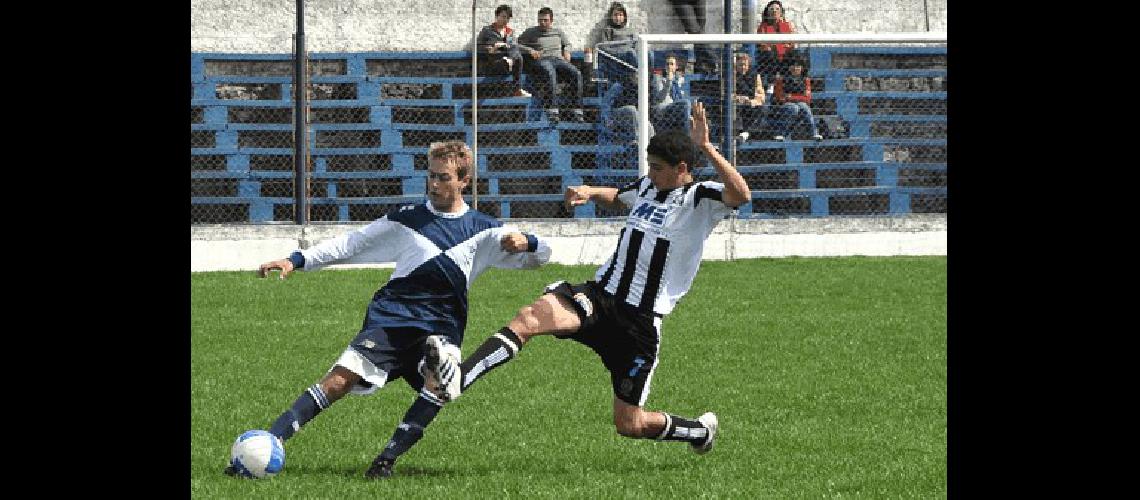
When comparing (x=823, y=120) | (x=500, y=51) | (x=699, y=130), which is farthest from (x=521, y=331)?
(x=823, y=120)

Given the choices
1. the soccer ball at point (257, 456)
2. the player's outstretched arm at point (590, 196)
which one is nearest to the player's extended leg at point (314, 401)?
the soccer ball at point (257, 456)

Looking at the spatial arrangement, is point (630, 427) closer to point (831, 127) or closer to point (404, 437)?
point (404, 437)

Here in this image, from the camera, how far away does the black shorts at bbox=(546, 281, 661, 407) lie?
7.81 metres

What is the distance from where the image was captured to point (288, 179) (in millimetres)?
18906

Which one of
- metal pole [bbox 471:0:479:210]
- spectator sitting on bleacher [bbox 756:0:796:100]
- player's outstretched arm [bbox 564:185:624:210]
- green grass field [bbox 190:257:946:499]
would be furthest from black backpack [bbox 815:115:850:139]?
player's outstretched arm [bbox 564:185:624:210]

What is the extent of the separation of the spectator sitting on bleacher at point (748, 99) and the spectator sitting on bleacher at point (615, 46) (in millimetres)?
1174

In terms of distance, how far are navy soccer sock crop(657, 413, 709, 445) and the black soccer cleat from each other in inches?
51.1

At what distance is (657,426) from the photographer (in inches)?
309

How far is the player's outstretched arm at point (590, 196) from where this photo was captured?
8016 mm

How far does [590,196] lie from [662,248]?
1.49 ft

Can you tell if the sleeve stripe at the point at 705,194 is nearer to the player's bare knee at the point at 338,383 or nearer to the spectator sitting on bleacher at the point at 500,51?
the player's bare knee at the point at 338,383
